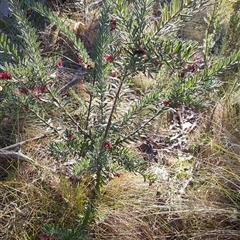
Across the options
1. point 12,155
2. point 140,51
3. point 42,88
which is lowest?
point 12,155

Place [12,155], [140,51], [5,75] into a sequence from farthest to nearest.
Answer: [12,155] < [5,75] < [140,51]

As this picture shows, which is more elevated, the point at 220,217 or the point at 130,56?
the point at 130,56

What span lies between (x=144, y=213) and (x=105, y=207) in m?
0.18

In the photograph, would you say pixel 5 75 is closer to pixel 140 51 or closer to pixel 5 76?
pixel 5 76

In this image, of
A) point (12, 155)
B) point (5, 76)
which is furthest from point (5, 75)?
point (12, 155)

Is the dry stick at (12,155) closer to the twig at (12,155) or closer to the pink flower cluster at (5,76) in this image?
the twig at (12,155)

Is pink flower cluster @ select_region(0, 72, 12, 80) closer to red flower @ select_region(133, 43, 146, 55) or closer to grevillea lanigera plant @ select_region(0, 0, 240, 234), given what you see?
grevillea lanigera plant @ select_region(0, 0, 240, 234)

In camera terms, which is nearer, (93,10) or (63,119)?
(63,119)

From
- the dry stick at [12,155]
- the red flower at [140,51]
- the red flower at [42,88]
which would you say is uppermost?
the red flower at [140,51]

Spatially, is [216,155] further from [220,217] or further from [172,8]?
[172,8]

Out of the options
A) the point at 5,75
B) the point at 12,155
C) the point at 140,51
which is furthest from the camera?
the point at 12,155

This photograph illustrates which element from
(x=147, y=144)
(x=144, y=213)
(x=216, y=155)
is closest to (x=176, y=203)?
(x=144, y=213)

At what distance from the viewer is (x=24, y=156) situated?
6.39 feet

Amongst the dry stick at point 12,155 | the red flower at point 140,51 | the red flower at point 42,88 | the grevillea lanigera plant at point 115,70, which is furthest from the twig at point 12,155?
the red flower at point 140,51
